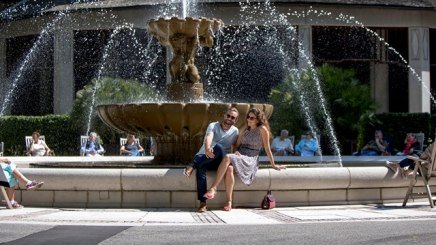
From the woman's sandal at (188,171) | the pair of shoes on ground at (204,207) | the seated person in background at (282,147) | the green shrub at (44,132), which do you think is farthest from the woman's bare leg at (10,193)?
the green shrub at (44,132)

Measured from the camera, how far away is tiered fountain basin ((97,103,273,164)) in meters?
12.4

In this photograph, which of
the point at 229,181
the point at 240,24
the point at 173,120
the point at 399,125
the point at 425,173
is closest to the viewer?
the point at 229,181

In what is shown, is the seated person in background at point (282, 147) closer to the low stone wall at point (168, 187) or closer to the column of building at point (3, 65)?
the low stone wall at point (168, 187)

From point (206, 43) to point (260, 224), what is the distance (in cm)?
514

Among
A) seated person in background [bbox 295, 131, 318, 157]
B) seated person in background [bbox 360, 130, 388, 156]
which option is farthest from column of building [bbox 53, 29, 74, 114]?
seated person in background [bbox 360, 130, 388, 156]

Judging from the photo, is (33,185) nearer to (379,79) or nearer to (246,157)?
(246,157)

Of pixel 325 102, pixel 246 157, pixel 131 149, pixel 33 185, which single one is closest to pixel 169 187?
pixel 246 157

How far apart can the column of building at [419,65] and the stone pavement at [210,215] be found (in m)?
23.6

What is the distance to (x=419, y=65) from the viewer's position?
112ft

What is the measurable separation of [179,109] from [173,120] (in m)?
0.27

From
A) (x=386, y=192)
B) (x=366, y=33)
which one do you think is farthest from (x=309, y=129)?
(x=386, y=192)

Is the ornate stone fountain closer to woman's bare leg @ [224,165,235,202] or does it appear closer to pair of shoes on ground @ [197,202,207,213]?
woman's bare leg @ [224,165,235,202]

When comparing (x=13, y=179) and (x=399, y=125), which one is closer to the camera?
(x=13, y=179)

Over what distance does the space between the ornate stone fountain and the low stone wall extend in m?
1.71
